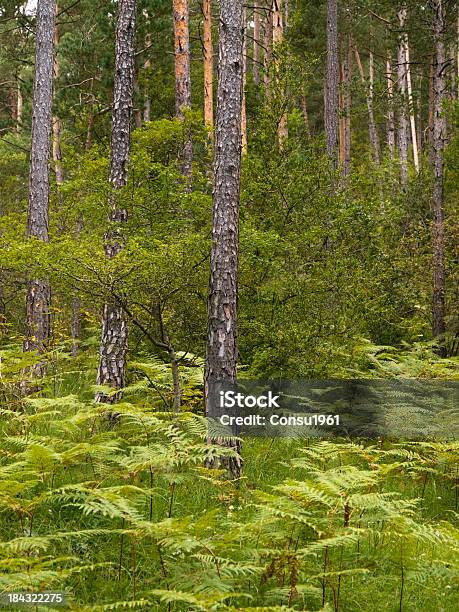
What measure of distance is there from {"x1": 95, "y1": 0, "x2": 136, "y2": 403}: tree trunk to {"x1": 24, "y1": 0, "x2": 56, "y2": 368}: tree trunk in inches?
90.7

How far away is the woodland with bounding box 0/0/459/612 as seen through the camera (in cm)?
413

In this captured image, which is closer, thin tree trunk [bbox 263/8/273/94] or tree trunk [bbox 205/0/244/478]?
tree trunk [bbox 205/0/244/478]

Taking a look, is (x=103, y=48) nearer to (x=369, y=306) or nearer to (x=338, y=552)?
(x=369, y=306)

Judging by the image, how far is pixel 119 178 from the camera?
887 cm

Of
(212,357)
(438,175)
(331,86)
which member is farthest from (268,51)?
(212,357)

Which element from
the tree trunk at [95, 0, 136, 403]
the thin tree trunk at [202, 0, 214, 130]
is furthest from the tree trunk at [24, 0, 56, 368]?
the thin tree trunk at [202, 0, 214, 130]

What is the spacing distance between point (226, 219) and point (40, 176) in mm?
5632
